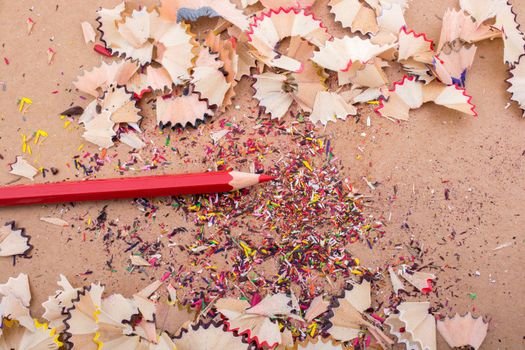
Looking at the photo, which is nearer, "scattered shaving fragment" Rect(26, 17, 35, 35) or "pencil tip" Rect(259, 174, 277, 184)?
"pencil tip" Rect(259, 174, 277, 184)

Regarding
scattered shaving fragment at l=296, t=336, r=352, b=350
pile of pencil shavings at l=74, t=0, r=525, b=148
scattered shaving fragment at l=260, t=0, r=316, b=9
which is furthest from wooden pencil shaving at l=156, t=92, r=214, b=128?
scattered shaving fragment at l=296, t=336, r=352, b=350

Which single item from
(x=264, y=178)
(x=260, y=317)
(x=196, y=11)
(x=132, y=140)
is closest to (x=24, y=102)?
(x=132, y=140)

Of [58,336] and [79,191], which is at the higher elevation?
[79,191]

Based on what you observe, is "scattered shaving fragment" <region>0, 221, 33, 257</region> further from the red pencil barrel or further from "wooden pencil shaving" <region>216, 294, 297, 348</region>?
"wooden pencil shaving" <region>216, 294, 297, 348</region>

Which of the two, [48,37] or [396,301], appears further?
[48,37]

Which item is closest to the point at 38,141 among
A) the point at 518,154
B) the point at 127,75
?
the point at 127,75

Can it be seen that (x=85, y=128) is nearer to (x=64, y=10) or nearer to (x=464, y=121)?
(x=64, y=10)

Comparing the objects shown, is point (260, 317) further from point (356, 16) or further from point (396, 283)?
point (356, 16)
